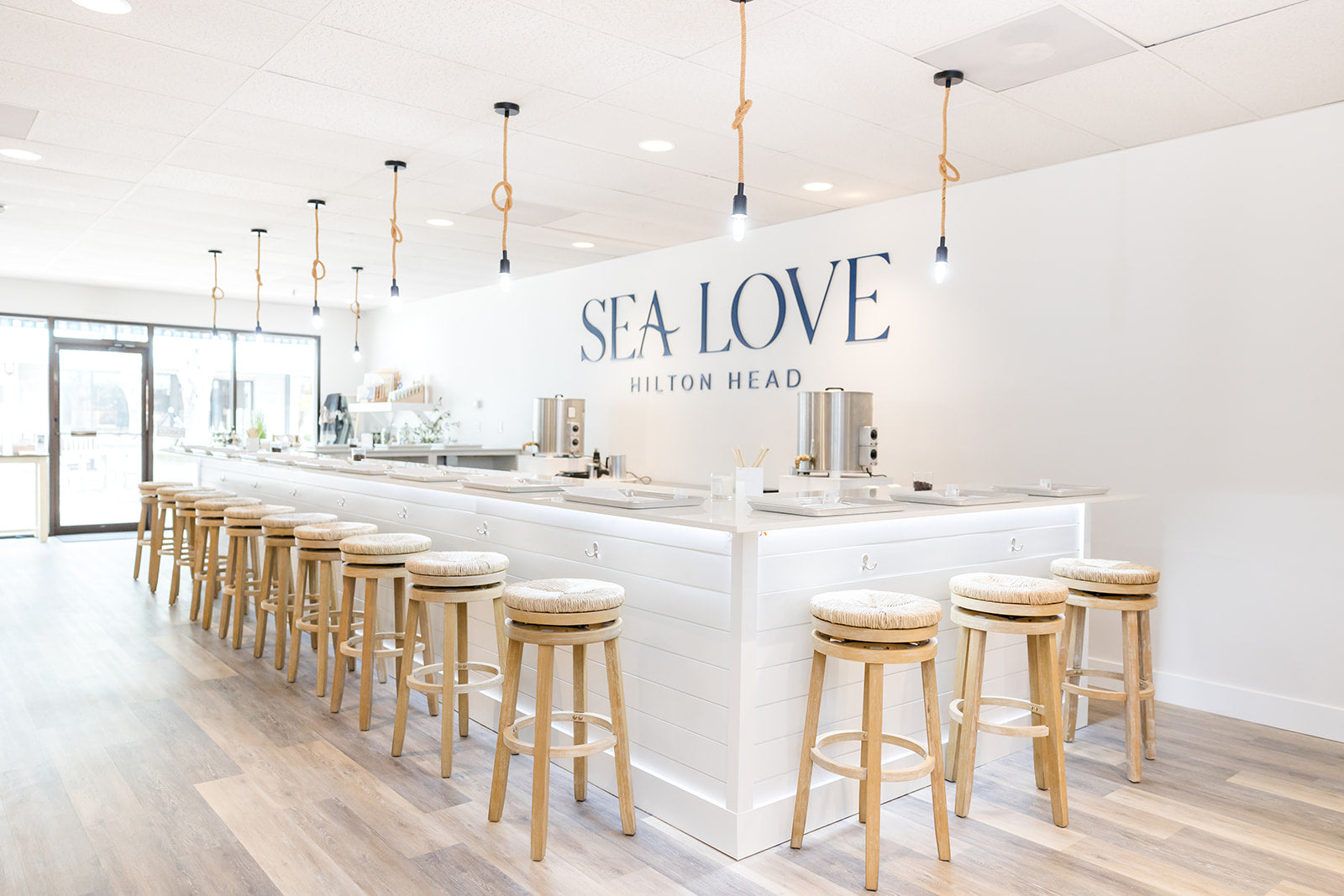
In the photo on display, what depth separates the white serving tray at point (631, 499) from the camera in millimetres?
2764

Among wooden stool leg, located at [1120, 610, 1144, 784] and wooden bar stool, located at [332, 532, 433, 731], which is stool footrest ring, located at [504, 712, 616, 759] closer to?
wooden bar stool, located at [332, 532, 433, 731]

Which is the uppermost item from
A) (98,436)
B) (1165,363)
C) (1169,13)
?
(1169,13)

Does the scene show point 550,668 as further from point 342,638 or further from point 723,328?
point 723,328

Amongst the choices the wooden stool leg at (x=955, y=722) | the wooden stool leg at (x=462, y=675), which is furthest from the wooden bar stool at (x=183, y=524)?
the wooden stool leg at (x=955, y=722)

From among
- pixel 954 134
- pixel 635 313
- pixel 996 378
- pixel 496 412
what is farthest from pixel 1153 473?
pixel 496 412

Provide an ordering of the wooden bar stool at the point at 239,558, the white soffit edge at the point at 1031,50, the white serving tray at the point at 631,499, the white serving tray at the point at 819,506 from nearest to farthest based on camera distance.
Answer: the white serving tray at the point at 819,506, the white serving tray at the point at 631,499, the white soffit edge at the point at 1031,50, the wooden bar stool at the point at 239,558

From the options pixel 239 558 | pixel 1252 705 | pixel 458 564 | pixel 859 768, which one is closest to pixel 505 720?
pixel 458 564

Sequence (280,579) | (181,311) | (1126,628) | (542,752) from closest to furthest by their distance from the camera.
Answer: (542,752)
(1126,628)
(280,579)
(181,311)

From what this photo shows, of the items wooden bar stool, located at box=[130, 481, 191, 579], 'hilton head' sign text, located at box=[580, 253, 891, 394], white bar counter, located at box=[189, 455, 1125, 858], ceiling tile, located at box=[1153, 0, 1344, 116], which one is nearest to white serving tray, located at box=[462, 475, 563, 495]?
white bar counter, located at box=[189, 455, 1125, 858]

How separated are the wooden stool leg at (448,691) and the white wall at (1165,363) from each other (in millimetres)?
2960

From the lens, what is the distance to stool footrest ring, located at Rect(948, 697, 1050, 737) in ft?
8.78

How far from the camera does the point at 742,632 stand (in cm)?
245

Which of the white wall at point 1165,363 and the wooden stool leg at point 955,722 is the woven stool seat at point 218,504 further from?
the wooden stool leg at point 955,722

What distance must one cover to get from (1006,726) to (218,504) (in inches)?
174
